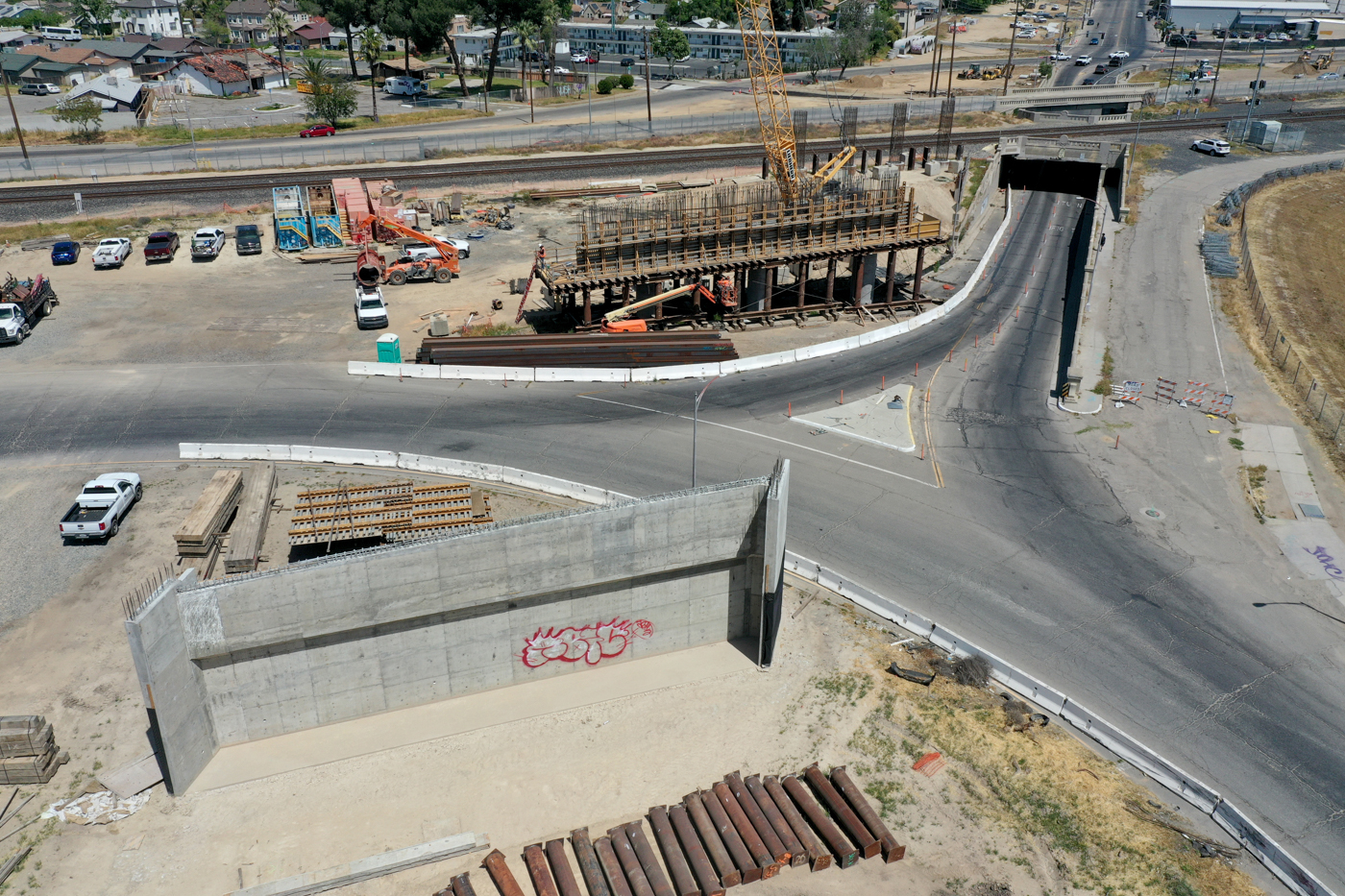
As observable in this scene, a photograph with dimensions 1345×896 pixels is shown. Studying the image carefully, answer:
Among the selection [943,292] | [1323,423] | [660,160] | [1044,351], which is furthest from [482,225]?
[1323,423]

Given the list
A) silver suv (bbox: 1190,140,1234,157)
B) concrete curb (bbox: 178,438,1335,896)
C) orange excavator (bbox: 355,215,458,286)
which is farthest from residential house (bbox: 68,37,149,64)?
silver suv (bbox: 1190,140,1234,157)

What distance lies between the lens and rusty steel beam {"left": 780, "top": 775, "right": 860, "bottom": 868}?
2536 centimetres

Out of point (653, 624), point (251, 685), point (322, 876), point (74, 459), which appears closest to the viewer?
point (322, 876)

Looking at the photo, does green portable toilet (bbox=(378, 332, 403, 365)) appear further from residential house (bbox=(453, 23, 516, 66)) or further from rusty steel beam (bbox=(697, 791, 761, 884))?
residential house (bbox=(453, 23, 516, 66))

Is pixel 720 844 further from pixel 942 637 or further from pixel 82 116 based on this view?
pixel 82 116

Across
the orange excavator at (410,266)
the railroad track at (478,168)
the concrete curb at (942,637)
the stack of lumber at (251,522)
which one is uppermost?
the railroad track at (478,168)

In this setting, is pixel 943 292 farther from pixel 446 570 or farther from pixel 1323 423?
pixel 446 570

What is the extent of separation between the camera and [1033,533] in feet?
126

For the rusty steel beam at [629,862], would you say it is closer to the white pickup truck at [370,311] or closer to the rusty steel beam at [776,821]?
the rusty steel beam at [776,821]

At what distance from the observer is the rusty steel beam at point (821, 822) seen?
25.4 m

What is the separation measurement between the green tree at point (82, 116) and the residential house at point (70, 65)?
114 ft

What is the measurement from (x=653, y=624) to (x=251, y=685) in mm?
12391

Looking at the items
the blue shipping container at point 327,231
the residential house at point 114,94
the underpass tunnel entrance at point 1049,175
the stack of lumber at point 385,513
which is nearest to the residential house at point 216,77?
the residential house at point 114,94

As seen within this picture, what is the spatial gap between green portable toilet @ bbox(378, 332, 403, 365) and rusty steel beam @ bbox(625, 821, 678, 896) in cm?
3142
